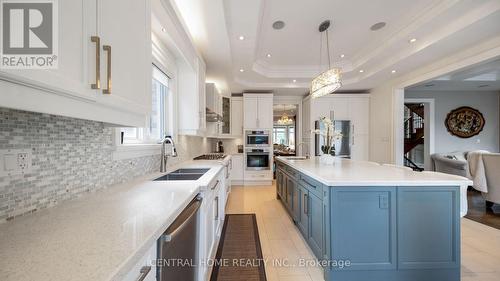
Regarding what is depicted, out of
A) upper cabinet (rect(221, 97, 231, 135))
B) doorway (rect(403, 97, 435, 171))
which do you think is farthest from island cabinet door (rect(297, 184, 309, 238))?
doorway (rect(403, 97, 435, 171))

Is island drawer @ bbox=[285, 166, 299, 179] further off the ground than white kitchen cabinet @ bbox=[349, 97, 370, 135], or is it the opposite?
white kitchen cabinet @ bbox=[349, 97, 370, 135]

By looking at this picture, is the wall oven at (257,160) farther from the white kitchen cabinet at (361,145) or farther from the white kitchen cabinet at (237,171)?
the white kitchen cabinet at (361,145)

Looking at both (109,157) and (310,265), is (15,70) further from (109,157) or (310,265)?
(310,265)

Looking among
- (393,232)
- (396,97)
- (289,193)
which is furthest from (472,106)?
(393,232)

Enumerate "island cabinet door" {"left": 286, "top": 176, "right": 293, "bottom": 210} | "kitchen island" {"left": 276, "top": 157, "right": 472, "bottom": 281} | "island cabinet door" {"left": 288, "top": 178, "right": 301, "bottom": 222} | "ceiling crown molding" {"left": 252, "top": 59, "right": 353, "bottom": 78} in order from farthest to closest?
"ceiling crown molding" {"left": 252, "top": 59, "right": 353, "bottom": 78}
"island cabinet door" {"left": 286, "top": 176, "right": 293, "bottom": 210}
"island cabinet door" {"left": 288, "top": 178, "right": 301, "bottom": 222}
"kitchen island" {"left": 276, "top": 157, "right": 472, "bottom": 281}

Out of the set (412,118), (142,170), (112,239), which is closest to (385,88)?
(412,118)

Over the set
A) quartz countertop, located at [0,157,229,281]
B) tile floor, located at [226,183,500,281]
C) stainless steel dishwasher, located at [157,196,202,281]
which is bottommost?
tile floor, located at [226,183,500,281]

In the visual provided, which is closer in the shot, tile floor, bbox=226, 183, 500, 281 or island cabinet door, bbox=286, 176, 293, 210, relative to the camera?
tile floor, bbox=226, 183, 500, 281

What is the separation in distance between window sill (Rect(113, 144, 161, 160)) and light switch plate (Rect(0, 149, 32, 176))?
58 cm

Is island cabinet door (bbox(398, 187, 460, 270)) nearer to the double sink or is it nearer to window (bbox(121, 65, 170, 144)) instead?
the double sink

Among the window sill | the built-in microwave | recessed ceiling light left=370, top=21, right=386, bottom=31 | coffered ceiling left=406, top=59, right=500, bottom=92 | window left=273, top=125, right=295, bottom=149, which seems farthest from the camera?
window left=273, top=125, right=295, bottom=149

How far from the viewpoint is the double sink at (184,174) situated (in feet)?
6.57

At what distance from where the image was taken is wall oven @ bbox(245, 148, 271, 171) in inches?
209

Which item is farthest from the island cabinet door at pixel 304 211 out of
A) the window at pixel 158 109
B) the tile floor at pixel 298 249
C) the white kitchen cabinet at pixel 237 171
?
the white kitchen cabinet at pixel 237 171
